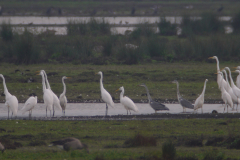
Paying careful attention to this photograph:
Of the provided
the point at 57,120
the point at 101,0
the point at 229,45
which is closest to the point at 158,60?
the point at 229,45

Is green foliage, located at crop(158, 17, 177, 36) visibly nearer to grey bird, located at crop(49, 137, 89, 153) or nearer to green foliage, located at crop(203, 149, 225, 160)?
grey bird, located at crop(49, 137, 89, 153)

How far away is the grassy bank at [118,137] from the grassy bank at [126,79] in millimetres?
5107

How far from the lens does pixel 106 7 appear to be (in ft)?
176

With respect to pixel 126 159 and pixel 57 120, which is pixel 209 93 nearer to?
pixel 57 120

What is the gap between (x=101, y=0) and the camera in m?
56.9

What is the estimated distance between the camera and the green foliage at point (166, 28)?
Answer: 32.2 m

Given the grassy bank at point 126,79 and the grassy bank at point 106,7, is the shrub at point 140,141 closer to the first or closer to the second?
the grassy bank at point 126,79

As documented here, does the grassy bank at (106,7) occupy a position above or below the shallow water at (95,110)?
above

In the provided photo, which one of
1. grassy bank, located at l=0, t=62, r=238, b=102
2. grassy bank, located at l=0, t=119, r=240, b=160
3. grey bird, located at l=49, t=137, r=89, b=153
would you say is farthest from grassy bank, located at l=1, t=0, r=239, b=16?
grey bird, located at l=49, t=137, r=89, b=153

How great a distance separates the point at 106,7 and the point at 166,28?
22.7 meters

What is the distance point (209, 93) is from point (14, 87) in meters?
9.37

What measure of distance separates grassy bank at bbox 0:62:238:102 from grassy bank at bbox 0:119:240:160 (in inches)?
201

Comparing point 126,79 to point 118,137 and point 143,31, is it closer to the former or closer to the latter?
point 118,137

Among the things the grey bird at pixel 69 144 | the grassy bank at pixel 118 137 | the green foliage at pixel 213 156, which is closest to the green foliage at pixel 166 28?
the grassy bank at pixel 118 137
